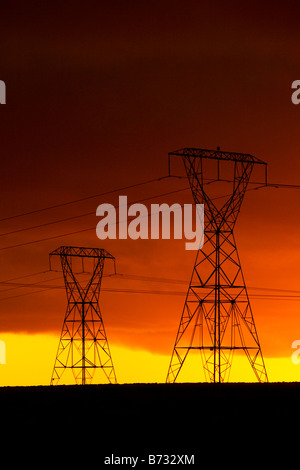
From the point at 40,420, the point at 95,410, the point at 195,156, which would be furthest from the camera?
the point at 195,156

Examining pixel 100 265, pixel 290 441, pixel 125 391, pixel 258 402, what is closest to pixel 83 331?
pixel 100 265

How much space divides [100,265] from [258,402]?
42144 mm

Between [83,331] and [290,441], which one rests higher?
[83,331]

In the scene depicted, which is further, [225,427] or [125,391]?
[125,391]

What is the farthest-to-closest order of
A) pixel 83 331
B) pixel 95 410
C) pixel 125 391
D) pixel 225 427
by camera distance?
pixel 83 331 < pixel 125 391 < pixel 95 410 < pixel 225 427

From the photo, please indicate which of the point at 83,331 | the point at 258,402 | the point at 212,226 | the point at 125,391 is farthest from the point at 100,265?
the point at 258,402

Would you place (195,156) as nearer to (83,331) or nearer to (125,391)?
(125,391)

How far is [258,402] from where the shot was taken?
46.7 metres
